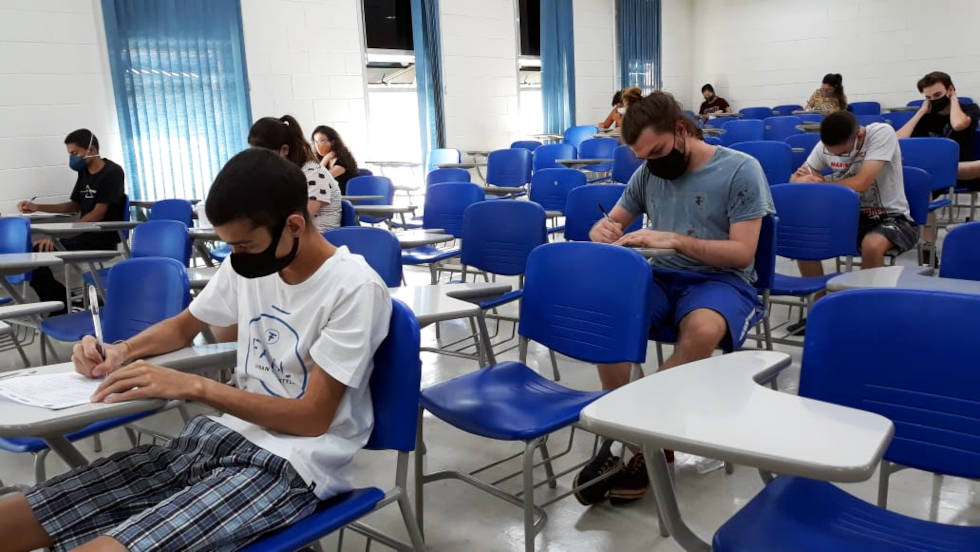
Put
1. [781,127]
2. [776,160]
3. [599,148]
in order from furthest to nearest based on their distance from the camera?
1. [781,127]
2. [599,148]
3. [776,160]

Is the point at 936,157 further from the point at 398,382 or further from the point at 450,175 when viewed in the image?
the point at 398,382

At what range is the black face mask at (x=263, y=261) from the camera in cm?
145

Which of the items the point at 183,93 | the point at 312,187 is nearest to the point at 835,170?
the point at 312,187

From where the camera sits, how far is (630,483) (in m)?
2.26

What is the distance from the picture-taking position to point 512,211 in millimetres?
3246

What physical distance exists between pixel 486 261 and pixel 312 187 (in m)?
0.95

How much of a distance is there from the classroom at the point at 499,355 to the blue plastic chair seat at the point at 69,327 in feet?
0.07

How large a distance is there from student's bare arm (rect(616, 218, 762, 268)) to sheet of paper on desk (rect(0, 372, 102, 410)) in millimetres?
1500

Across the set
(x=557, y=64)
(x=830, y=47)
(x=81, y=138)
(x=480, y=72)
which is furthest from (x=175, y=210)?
(x=830, y=47)

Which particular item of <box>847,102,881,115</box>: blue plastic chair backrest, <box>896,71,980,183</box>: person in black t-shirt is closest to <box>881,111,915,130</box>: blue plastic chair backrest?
<box>896,71,980,183</box>: person in black t-shirt

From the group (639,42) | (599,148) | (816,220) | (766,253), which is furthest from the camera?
(639,42)

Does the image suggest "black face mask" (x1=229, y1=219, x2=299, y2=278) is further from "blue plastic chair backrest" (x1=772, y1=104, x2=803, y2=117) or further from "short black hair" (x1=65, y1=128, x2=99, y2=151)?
"blue plastic chair backrest" (x1=772, y1=104, x2=803, y2=117)

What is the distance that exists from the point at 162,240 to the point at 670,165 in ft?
7.55

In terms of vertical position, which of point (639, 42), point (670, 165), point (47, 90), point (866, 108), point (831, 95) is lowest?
point (670, 165)
